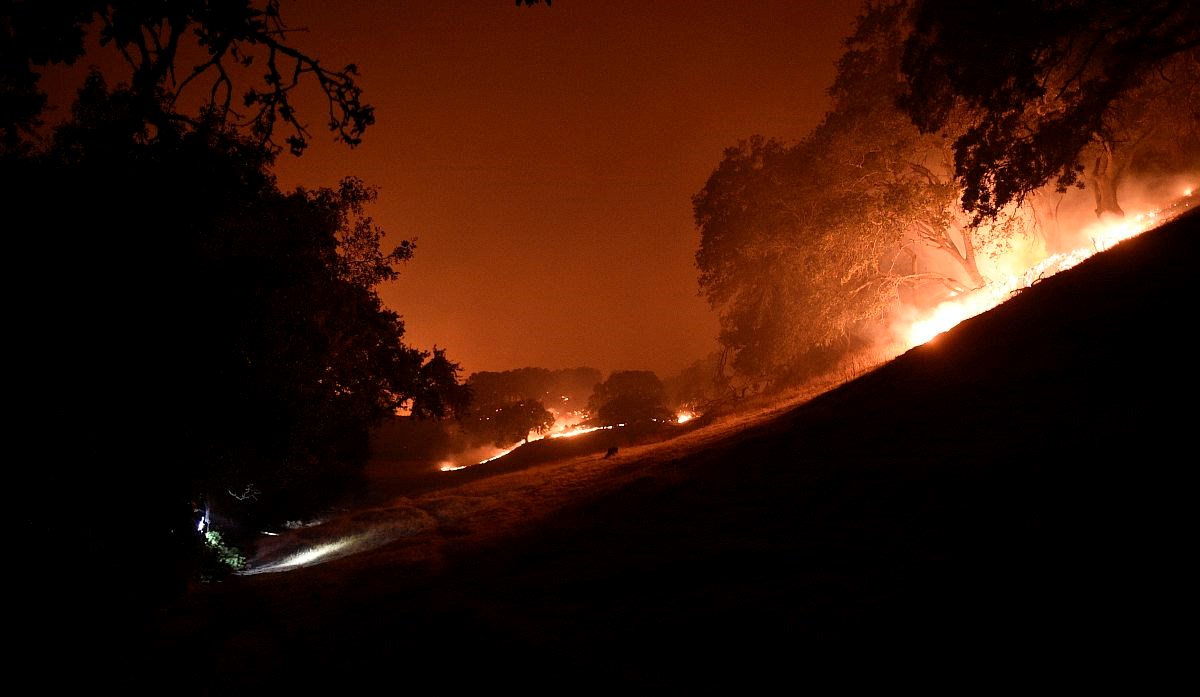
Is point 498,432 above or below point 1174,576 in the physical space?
above

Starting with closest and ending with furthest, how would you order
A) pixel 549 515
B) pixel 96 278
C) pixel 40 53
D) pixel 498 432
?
pixel 40 53 → pixel 96 278 → pixel 549 515 → pixel 498 432

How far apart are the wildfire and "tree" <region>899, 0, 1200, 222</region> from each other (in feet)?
26.6

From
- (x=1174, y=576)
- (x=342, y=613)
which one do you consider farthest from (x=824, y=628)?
(x=342, y=613)

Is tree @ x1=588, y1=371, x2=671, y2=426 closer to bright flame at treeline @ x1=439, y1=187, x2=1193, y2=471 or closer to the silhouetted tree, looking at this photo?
the silhouetted tree

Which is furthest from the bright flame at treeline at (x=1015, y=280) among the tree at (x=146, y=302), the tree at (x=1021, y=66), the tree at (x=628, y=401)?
the tree at (x=146, y=302)

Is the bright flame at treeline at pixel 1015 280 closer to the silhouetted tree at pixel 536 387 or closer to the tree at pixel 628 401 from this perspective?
the tree at pixel 628 401

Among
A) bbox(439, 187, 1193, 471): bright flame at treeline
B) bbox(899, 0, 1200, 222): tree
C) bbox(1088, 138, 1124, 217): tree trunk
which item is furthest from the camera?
bbox(1088, 138, 1124, 217): tree trunk

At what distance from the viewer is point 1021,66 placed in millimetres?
11594

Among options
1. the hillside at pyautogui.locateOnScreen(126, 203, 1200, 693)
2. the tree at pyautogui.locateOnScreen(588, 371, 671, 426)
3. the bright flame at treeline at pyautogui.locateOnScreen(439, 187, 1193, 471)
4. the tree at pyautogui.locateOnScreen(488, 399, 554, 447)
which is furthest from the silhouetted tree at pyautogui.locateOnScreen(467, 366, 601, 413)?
the hillside at pyautogui.locateOnScreen(126, 203, 1200, 693)

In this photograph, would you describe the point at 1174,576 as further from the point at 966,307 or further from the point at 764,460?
the point at 966,307

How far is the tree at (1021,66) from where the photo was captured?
11.2 metres

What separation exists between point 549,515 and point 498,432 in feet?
142

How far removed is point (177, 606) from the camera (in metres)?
7.09

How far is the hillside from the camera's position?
2.95 metres
